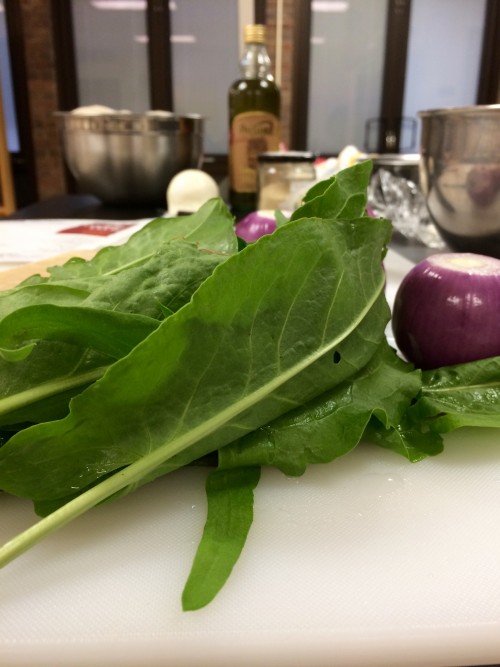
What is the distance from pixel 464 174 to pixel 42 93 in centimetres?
411

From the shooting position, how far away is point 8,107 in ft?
13.9

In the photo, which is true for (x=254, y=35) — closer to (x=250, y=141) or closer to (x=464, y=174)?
(x=250, y=141)

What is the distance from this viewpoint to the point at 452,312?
477mm

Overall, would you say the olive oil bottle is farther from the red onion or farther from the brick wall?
the brick wall

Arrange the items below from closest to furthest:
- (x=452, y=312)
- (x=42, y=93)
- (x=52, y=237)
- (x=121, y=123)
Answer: (x=452, y=312), (x=52, y=237), (x=121, y=123), (x=42, y=93)

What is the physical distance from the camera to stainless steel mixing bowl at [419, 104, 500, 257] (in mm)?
788

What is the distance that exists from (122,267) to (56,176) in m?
4.23

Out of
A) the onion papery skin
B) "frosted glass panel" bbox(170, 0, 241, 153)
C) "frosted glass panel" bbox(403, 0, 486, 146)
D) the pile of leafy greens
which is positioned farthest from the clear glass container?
"frosted glass panel" bbox(403, 0, 486, 146)

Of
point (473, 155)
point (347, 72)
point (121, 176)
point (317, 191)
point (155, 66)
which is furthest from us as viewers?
point (347, 72)

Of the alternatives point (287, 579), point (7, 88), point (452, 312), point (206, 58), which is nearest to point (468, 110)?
point (452, 312)

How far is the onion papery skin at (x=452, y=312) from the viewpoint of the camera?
47 centimetres

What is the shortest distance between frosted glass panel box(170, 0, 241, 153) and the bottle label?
3093 mm

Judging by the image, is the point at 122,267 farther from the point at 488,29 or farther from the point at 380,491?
the point at 488,29

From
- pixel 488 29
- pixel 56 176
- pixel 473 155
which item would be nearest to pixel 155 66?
pixel 56 176
